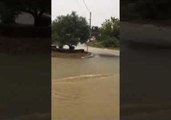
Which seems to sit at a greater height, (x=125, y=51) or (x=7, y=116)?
(x=125, y=51)

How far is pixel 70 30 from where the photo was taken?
42.0ft

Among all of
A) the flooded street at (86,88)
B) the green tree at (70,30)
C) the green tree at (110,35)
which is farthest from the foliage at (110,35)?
the green tree at (70,30)

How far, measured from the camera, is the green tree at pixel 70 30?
1166 centimetres

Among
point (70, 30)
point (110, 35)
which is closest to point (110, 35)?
point (110, 35)

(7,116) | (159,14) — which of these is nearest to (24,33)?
(7,116)

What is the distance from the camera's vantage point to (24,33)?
4.86m

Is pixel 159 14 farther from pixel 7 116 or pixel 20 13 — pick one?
pixel 7 116

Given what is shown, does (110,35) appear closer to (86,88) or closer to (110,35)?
(110,35)

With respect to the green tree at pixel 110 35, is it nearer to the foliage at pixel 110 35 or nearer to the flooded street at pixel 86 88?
the foliage at pixel 110 35

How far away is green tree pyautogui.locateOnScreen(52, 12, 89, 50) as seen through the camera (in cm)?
1166

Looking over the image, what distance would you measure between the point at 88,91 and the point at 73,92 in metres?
0.33

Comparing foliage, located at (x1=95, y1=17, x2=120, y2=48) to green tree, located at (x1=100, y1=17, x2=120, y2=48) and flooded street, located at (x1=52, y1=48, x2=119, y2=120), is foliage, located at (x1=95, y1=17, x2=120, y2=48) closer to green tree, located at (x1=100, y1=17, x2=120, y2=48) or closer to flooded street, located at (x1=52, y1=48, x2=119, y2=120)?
green tree, located at (x1=100, y1=17, x2=120, y2=48)

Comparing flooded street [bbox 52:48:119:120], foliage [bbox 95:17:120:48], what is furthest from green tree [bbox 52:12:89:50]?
foliage [bbox 95:17:120:48]

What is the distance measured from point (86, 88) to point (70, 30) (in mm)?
2929
